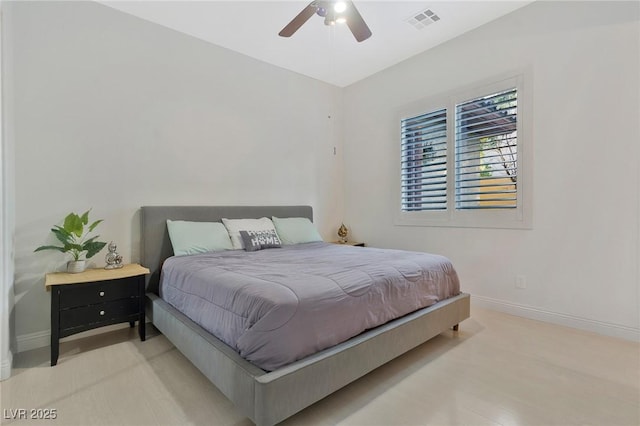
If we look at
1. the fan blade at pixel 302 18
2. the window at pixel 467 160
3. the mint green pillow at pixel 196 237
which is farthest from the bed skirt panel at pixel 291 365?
the fan blade at pixel 302 18

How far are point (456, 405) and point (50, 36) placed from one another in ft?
13.3

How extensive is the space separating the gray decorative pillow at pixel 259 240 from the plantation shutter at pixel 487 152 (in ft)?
6.96

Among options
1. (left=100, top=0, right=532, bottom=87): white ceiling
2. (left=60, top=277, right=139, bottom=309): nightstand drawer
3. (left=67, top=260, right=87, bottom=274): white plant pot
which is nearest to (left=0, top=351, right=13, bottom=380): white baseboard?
(left=60, top=277, right=139, bottom=309): nightstand drawer

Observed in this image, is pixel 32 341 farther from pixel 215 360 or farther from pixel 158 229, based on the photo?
pixel 215 360

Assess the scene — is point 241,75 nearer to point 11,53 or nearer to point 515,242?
point 11,53

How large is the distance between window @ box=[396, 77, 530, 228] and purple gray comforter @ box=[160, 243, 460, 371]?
1099mm

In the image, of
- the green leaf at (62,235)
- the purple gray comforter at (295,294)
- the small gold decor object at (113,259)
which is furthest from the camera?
the small gold decor object at (113,259)

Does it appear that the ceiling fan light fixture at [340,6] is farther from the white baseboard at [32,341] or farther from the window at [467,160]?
the white baseboard at [32,341]

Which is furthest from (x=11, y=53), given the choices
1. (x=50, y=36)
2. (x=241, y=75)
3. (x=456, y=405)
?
(x=456, y=405)

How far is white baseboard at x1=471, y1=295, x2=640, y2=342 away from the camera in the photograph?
254 centimetres

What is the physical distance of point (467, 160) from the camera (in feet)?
11.4

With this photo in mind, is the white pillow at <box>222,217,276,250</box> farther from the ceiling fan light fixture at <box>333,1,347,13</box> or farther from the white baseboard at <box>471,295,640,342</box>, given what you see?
the white baseboard at <box>471,295,640,342</box>

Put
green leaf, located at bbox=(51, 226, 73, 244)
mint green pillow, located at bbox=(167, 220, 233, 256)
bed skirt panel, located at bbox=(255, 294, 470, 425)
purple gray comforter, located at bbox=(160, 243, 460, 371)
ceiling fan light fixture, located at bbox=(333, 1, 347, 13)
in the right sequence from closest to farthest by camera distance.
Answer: bed skirt panel, located at bbox=(255, 294, 470, 425) < purple gray comforter, located at bbox=(160, 243, 460, 371) < ceiling fan light fixture, located at bbox=(333, 1, 347, 13) < green leaf, located at bbox=(51, 226, 73, 244) < mint green pillow, located at bbox=(167, 220, 233, 256)

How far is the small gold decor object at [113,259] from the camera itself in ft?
8.87
